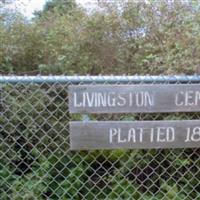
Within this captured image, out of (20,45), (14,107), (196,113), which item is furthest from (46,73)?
(196,113)

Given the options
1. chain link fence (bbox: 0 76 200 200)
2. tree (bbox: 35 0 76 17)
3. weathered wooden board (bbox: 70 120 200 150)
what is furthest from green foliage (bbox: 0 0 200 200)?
tree (bbox: 35 0 76 17)

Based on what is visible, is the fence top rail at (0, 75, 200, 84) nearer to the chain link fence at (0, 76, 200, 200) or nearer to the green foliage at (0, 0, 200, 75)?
the chain link fence at (0, 76, 200, 200)

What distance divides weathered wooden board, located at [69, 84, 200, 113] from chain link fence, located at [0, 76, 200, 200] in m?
0.35

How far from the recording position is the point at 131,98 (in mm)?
3408

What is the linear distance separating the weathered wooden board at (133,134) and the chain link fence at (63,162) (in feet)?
1.03

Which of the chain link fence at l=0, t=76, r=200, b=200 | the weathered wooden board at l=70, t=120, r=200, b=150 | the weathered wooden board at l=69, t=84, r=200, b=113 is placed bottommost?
the chain link fence at l=0, t=76, r=200, b=200

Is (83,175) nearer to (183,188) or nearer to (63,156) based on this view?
(63,156)

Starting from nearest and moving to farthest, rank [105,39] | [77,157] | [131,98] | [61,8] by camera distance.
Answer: [131,98] → [77,157] → [105,39] → [61,8]

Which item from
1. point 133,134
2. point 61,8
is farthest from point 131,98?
point 61,8

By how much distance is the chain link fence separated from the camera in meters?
3.88

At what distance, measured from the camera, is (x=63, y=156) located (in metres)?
3.94

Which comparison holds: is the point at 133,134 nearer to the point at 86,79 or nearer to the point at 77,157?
the point at 86,79

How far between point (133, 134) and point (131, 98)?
23 centimetres

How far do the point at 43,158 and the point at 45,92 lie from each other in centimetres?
49
